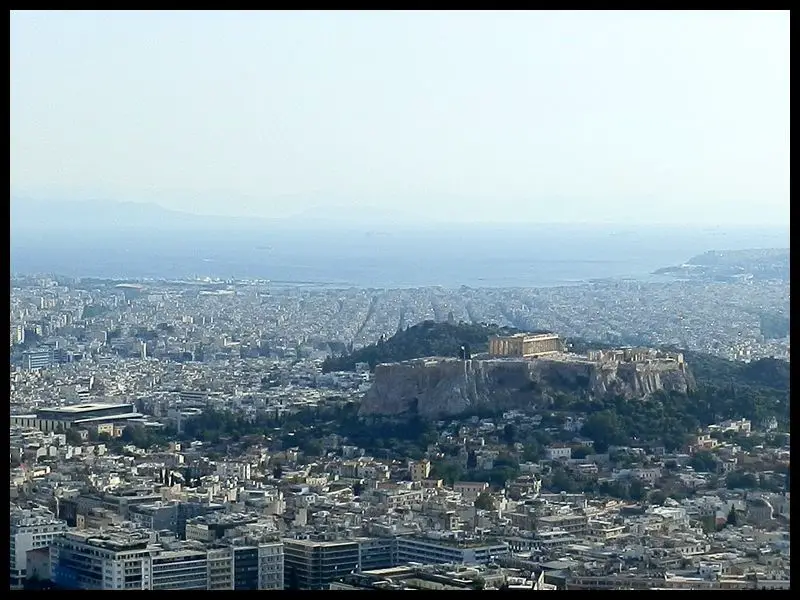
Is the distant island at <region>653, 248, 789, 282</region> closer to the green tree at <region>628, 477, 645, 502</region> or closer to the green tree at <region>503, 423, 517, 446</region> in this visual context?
the green tree at <region>503, 423, 517, 446</region>

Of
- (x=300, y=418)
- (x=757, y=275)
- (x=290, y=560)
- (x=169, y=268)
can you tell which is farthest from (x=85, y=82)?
(x=290, y=560)

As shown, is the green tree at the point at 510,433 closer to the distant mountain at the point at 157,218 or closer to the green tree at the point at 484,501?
the green tree at the point at 484,501

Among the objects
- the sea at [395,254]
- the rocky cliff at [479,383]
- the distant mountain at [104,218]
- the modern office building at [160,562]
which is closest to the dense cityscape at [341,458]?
the modern office building at [160,562]

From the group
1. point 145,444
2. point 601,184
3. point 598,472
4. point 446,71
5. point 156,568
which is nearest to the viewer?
point 156,568

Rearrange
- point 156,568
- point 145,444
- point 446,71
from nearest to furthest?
point 156,568 → point 145,444 → point 446,71

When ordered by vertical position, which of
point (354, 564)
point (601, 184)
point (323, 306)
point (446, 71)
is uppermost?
point (446, 71)

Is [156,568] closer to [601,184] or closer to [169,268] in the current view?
[601,184]

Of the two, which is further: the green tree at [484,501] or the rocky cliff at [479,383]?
the rocky cliff at [479,383]

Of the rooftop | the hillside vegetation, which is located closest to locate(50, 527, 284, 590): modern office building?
the rooftop
